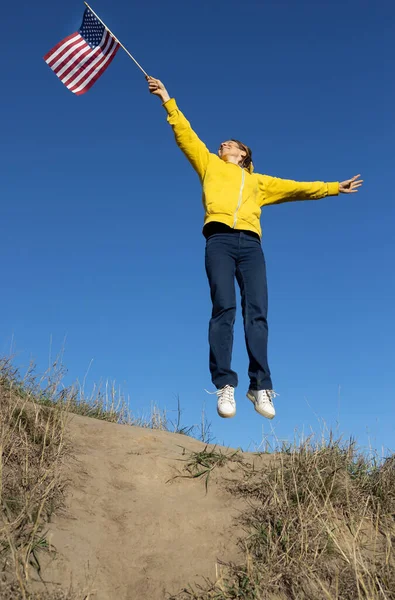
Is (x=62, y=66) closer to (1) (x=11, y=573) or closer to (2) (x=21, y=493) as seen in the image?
(2) (x=21, y=493)

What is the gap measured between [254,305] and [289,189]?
4.16ft

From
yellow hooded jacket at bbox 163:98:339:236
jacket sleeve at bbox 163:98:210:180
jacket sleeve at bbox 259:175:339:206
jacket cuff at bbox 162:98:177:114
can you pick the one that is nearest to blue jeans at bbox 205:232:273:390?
yellow hooded jacket at bbox 163:98:339:236

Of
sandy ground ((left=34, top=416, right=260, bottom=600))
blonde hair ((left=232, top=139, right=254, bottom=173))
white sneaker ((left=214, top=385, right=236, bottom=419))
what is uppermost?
blonde hair ((left=232, top=139, right=254, bottom=173))

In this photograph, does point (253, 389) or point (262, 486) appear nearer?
point (262, 486)

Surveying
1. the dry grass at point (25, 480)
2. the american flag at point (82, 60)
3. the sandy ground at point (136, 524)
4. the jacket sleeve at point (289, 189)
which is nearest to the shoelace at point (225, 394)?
the sandy ground at point (136, 524)

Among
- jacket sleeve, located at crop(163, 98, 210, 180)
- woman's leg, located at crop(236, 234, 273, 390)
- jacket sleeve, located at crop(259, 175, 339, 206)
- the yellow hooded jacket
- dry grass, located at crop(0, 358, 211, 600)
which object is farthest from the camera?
jacket sleeve, located at crop(259, 175, 339, 206)

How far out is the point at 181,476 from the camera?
364 cm

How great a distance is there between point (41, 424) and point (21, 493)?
76cm

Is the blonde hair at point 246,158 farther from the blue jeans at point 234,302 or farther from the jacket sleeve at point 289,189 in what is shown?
Answer: the blue jeans at point 234,302

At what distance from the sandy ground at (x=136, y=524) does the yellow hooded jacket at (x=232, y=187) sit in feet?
6.45

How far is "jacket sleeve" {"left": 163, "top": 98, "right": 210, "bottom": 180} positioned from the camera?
16.2 ft

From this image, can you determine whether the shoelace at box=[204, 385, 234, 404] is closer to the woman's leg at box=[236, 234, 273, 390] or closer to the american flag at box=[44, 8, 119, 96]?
the woman's leg at box=[236, 234, 273, 390]

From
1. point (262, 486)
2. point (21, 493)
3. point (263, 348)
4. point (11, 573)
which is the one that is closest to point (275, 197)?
point (263, 348)

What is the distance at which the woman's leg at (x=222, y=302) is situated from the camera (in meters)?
4.51
